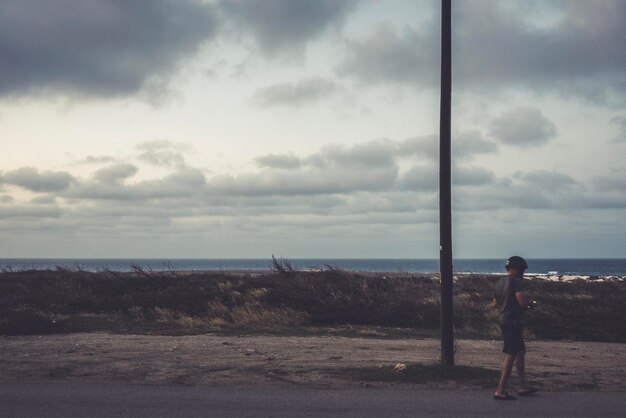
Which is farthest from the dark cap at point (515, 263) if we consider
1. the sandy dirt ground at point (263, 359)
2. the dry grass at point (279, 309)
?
the dry grass at point (279, 309)

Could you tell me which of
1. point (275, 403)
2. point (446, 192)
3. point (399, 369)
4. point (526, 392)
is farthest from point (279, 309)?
point (526, 392)

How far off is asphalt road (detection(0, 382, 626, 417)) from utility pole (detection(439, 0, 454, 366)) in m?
1.68

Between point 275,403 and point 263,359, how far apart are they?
11.8 feet

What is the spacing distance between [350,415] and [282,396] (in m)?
1.29

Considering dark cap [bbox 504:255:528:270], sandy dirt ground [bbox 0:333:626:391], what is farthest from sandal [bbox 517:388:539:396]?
dark cap [bbox 504:255:528:270]

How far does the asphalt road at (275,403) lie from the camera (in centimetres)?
730

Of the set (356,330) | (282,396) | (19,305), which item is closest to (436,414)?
(282,396)

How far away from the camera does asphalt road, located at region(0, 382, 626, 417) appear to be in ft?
23.9

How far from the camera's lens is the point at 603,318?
1834cm

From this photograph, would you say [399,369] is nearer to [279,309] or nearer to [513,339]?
[513,339]

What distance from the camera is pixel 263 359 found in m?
11.4

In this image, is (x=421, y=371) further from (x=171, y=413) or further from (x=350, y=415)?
(x=171, y=413)

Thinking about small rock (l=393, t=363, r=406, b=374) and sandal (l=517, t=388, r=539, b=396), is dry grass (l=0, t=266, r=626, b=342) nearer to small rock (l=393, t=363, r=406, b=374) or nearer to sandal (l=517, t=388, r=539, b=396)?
small rock (l=393, t=363, r=406, b=374)

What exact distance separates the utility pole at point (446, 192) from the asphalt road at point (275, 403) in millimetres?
1677
